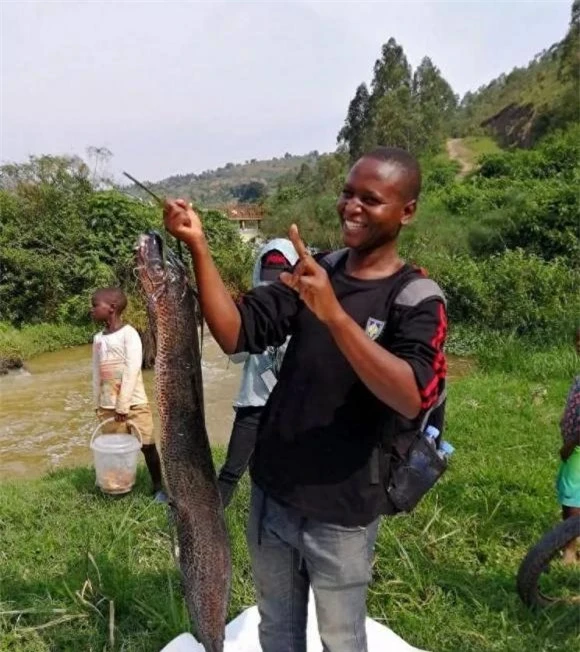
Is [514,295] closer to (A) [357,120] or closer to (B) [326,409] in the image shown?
(B) [326,409]

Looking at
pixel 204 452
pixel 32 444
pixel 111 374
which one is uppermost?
pixel 204 452

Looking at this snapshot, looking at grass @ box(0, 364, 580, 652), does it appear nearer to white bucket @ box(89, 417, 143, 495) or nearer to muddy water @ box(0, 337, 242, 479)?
white bucket @ box(89, 417, 143, 495)

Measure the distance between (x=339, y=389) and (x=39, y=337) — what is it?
15.3 meters

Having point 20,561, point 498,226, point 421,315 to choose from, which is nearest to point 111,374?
point 20,561

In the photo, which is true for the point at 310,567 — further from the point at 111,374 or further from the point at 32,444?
the point at 32,444

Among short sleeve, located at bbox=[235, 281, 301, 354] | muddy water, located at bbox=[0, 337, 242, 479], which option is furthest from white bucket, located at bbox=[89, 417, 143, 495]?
muddy water, located at bbox=[0, 337, 242, 479]

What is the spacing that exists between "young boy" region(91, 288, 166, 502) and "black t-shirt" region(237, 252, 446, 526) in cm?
305

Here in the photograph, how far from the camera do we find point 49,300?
55.0 feet

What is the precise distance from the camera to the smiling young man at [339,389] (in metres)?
1.57

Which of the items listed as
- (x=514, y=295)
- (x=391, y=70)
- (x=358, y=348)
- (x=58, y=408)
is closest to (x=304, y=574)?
(x=358, y=348)

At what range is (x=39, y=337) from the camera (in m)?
15.6

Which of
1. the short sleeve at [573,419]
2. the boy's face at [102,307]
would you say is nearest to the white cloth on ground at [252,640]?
the short sleeve at [573,419]

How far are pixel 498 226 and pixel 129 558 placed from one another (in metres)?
16.2

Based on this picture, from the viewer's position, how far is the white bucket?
173 inches
